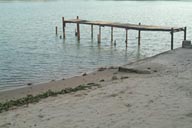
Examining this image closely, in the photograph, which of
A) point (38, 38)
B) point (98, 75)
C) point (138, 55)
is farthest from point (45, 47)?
point (98, 75)

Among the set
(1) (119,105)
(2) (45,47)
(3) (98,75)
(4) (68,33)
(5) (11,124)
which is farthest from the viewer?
(4) (68,33)

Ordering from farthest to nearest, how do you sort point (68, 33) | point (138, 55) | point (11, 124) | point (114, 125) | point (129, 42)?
1. point (68, 33)
2. point (129, 42)
3. point (138, 55)
4. point (11, 124)
5. point (114, 125)

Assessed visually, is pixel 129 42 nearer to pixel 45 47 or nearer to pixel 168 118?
pixel 45 47

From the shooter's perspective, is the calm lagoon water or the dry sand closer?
the dry sand

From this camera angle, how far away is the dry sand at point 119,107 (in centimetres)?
1019

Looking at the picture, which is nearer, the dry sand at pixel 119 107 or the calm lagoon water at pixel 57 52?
the dry sand at pixel 119 107

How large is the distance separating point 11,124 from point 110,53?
2255 centimetres

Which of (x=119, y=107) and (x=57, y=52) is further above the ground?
(x=119, y=107)

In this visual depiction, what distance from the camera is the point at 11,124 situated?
10578 millimetres

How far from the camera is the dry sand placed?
10.2 metres

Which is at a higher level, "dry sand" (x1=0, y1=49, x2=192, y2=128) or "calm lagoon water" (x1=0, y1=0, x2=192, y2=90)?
"dry sand" (x1=0, y1=49, x2=192, y2=128)

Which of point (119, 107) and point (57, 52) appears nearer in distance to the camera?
point (119, 107)

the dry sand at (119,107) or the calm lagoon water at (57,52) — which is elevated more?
the dry sand at (119,107)

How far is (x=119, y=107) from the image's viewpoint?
11.7 m
